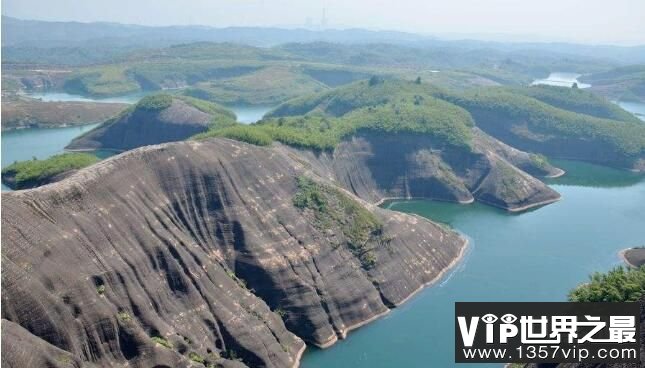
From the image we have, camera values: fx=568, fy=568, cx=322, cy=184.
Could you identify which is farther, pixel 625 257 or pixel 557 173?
pixel 557 173

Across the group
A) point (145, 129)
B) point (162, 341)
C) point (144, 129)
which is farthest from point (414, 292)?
point (144, 129)

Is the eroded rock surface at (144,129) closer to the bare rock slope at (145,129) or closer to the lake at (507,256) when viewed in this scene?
the bare rock slope at (145,129)

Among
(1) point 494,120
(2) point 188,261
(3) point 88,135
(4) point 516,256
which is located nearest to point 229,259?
(2) point 188,261

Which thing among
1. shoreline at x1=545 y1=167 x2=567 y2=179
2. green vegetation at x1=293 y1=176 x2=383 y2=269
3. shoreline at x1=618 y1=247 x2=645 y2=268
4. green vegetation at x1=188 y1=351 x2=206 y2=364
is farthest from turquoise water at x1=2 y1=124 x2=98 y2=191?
shoreline at x1=618 y1=247 x2=645 y2=268

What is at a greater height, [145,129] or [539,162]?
[145,129]

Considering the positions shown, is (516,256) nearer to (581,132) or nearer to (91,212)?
(91,212)

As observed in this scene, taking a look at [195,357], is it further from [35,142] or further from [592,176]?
[35,142]
